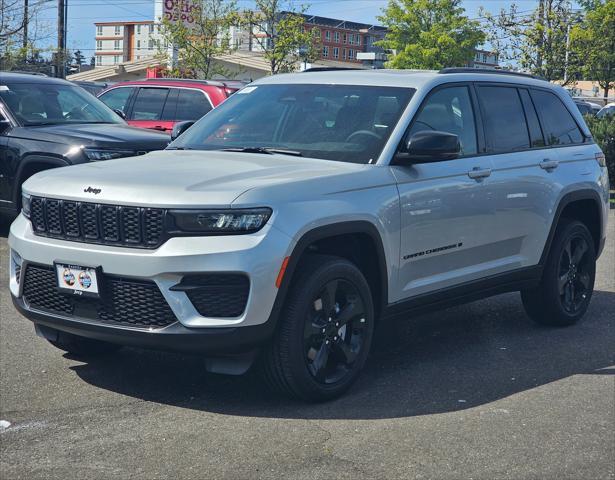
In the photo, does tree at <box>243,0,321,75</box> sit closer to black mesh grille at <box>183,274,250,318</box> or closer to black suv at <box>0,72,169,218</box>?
black suv at <box>0,72,169,218</box>

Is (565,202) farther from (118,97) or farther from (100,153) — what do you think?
(118,97)

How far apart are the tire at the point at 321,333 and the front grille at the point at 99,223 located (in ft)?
2.59

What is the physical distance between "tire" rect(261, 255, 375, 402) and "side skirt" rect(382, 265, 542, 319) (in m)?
0.36

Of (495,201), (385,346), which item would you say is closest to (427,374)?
(385,346)

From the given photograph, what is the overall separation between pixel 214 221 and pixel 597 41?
25.2 meters

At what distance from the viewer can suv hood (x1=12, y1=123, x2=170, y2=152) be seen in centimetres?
1012

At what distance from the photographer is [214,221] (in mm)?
4910

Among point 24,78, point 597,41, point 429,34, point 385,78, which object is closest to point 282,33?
point 597,41

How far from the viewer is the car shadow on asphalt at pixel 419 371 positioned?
17.8 ft

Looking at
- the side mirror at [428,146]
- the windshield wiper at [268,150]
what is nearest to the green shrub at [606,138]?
the side mirror at [428,146]

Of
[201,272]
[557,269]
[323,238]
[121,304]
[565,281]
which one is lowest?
[565,281]

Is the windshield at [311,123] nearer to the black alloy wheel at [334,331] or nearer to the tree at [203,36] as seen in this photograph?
the black alloy wheel at [334,331]

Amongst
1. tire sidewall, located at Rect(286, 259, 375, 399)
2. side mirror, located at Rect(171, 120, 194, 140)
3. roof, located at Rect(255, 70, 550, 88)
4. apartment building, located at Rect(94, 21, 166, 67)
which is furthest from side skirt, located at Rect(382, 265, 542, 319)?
apartment building, located at Rect(94, 21, 166, 67)

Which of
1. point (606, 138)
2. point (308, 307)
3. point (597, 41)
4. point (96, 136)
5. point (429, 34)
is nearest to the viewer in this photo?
point (308, 307)
